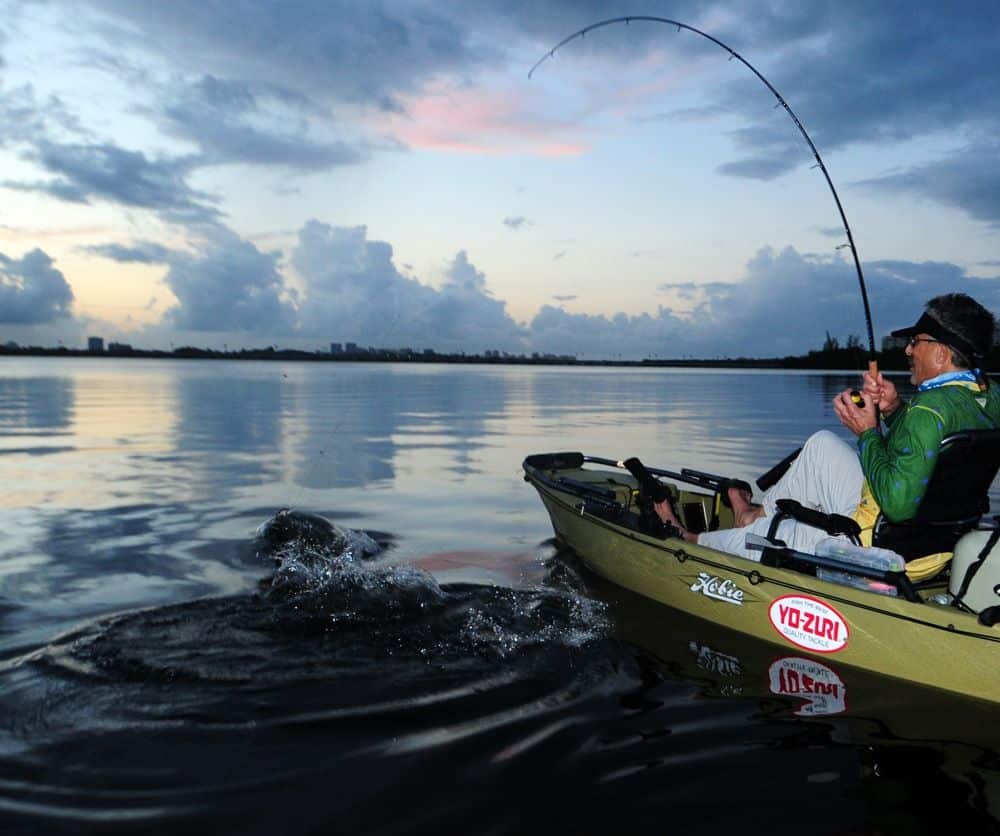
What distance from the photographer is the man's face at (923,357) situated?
586 centimetres

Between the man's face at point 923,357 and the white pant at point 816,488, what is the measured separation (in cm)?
89

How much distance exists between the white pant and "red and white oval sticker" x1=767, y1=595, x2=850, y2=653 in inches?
18.7

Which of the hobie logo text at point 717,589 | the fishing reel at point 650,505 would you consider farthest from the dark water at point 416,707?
the fishing reel at point 650,505

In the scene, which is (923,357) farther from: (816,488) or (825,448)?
(816,488)

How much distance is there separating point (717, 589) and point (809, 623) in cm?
86

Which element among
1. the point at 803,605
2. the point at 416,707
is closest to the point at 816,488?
the point at 803,605

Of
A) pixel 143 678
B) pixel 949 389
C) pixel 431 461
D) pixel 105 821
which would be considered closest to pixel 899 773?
pixel 949 389

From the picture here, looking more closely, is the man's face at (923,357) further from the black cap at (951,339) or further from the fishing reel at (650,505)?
the fishing reel at (650,505)

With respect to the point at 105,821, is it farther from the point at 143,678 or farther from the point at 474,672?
the point at 474,672

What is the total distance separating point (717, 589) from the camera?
714 cm

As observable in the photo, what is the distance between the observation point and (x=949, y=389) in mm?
5715

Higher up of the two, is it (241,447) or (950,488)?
(950,488)

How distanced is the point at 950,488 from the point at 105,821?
5.67 meters

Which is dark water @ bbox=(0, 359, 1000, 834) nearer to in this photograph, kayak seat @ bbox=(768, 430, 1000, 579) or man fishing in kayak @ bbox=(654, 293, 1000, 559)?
kayak seat @ bbox=(768, 430, 1000, 579)
